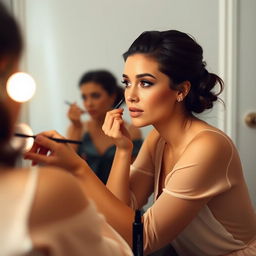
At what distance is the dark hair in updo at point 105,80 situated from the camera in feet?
5.15

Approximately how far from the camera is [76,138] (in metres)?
1.62

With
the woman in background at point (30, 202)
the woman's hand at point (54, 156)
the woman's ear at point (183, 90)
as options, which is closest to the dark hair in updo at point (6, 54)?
the woman in background at point (30, 202)

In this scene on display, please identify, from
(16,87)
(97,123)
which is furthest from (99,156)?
(16,87)

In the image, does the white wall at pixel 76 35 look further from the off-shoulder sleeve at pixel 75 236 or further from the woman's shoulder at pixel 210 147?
the off-shoulder sleeve at pixel 75 236

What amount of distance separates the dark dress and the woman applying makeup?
0.30m

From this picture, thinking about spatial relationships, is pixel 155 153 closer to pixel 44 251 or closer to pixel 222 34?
pixel 222 34

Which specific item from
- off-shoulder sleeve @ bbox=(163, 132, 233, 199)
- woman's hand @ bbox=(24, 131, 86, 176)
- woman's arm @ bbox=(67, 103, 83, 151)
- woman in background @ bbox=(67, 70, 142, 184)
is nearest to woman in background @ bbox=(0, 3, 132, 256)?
woman's hand @ bbox=(24, 131, 86, 176)

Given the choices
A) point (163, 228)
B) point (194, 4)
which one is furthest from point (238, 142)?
point (163, 228)

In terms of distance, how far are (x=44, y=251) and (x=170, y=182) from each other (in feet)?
1.95

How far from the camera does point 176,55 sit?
1044 millimetres

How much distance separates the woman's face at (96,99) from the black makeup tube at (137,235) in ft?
2.30

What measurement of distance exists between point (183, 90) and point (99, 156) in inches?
20.8

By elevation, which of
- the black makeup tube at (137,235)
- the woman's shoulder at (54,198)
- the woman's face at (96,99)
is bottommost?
the black makeup tube at (137,235)

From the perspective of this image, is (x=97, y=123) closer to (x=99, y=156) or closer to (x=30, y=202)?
(x=99, y=156)
